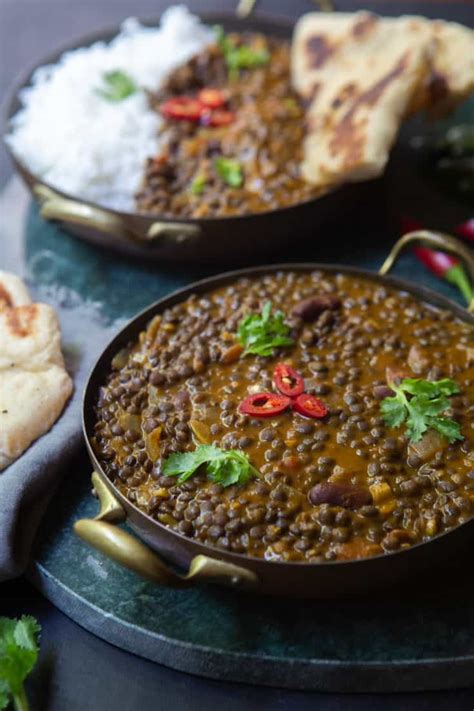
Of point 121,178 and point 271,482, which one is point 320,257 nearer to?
point 121,178

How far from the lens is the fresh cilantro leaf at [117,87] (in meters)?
5.50

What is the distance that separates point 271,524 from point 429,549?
529mm

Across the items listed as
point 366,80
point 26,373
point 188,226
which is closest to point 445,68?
point 366,80

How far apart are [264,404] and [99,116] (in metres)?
2.62

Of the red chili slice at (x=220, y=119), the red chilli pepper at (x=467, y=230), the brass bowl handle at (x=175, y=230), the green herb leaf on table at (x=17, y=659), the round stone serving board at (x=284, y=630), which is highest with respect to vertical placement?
the red chili slice at (x=220, y=119)

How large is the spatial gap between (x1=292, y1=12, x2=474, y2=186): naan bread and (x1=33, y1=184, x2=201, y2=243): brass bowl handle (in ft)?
2.50

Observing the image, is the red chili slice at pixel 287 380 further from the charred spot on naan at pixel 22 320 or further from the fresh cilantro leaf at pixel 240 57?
the fresh cilantro leaf at pixel 240 57

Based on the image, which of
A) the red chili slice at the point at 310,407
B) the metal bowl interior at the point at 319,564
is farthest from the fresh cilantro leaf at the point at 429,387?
the metal bowl interior at the point at 319,564

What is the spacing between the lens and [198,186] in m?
4.89

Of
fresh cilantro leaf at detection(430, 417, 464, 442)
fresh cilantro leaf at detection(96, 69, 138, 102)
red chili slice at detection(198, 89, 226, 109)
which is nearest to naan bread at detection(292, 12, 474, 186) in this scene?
red chili slice at detection(198, 89, 226, 109)

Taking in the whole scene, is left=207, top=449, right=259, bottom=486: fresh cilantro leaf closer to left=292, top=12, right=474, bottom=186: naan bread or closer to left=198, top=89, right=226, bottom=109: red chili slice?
left=292, top=12, right=474, bottom=186: naan bread

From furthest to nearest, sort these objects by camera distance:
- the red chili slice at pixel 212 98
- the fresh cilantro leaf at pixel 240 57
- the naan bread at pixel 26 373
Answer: the fresh cilantro leaf at pixel 240 57
the red chili slice at pixel 212 98
the naan bread at pixel 26 373

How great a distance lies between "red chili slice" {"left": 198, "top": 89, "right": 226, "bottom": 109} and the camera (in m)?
5.39

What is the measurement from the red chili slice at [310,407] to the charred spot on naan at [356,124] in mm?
1516
